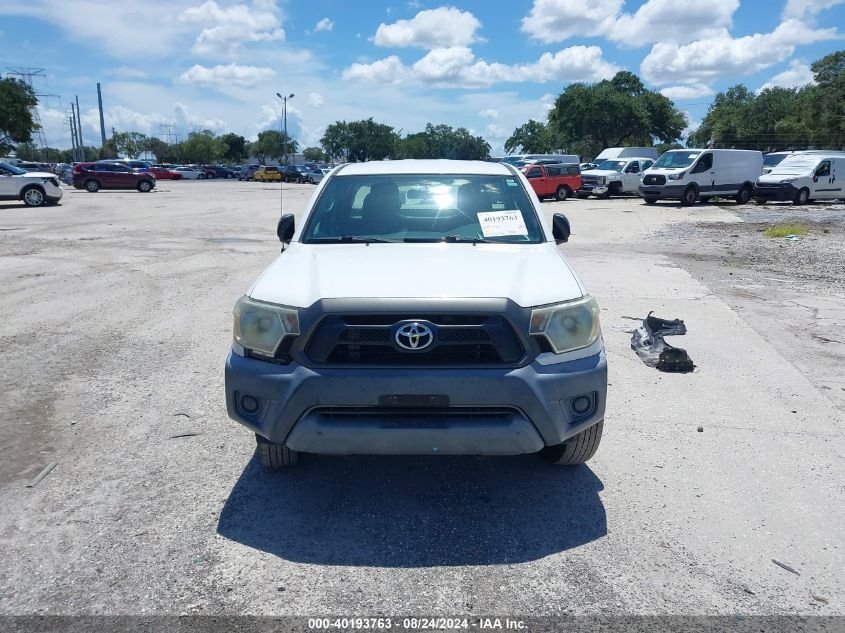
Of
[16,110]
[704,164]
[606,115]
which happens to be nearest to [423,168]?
[704,164]

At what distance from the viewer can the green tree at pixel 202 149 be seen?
11125cm

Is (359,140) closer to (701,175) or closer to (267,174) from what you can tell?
(267,174)

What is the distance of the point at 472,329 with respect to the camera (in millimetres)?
3213

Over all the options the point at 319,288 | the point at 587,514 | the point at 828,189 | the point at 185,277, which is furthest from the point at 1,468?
the point at 828,189

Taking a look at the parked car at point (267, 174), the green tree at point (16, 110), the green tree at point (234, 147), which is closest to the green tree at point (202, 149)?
the green tree at point (234, 147)

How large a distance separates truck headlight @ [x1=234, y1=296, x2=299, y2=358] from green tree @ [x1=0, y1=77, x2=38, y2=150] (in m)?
51.3

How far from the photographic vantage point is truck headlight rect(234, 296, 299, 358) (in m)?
3.26

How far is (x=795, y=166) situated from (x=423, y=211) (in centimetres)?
2677

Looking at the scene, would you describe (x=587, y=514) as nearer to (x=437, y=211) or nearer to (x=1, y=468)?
(x=437, y=211)

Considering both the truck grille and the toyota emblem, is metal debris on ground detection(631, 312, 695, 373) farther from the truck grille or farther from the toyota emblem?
the toyota emblem

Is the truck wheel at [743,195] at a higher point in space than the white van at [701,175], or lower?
lower

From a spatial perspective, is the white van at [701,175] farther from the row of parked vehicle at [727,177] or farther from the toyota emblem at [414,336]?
the toyota emblem at [414,336]

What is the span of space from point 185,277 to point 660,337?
22.9 feet

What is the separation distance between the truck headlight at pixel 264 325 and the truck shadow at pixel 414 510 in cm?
87
